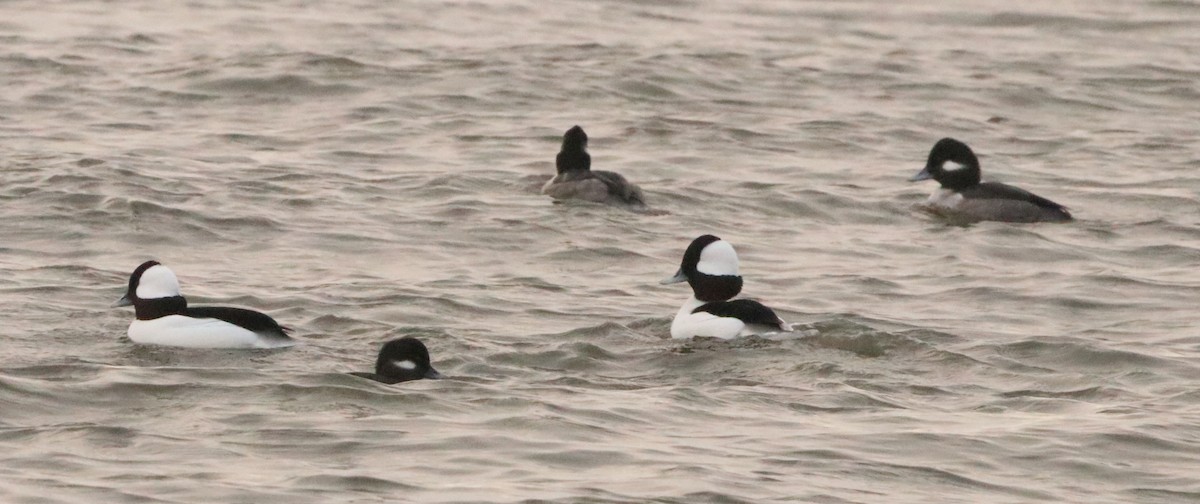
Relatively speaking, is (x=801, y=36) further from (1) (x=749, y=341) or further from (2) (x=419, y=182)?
(1) (x=749, y=341)

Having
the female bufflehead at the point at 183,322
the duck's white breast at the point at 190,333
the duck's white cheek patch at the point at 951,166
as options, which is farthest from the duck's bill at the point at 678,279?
the duck's white cheek patch at the point at 951,166

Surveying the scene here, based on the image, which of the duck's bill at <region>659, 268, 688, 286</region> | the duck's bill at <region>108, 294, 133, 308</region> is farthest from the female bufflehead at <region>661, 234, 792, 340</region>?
the duck's bill at <region>108, 294, 133, 308</region>

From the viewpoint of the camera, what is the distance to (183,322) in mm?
12039

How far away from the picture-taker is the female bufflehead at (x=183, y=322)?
11773 mm

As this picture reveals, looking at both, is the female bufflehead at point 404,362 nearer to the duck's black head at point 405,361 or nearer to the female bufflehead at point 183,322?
the duck's black head at point 405,361

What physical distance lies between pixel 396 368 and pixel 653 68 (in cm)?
1305

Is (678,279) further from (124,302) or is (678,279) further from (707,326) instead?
(124,302)

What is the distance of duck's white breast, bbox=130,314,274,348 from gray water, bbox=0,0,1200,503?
0.12 meters

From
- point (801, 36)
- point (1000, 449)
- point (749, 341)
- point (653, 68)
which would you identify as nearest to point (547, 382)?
point (749, 341)

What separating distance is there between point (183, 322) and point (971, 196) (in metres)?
7.83

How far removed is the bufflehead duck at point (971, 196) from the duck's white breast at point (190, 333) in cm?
753

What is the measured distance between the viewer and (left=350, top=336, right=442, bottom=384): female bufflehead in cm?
1086

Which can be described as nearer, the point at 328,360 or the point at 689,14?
the point at 328,360

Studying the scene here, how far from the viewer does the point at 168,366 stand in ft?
37.2
